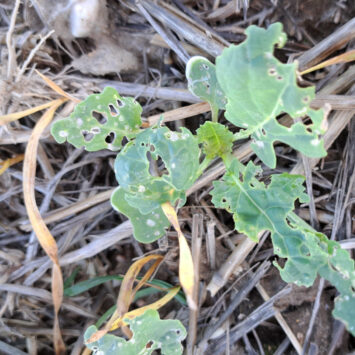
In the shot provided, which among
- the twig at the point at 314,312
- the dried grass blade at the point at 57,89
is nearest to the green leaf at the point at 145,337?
the twig at the point at 314,312

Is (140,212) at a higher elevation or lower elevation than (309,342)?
higher

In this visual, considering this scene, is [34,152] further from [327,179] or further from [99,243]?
[327,179]

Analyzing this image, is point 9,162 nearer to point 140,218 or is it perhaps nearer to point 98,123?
point 98,123

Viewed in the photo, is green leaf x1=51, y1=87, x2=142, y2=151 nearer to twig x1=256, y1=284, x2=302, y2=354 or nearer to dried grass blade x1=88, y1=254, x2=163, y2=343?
dried grass blade x1=88, y1=254, x2=163, y2=343

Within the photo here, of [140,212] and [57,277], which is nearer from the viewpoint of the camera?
[140,212]

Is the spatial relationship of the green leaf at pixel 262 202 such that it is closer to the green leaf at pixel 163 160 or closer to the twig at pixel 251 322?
the green leaf at pixel 163 160

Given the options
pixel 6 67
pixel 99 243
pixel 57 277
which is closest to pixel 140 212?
pixel 99 243

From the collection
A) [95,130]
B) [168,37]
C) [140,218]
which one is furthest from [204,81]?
[140,218]
